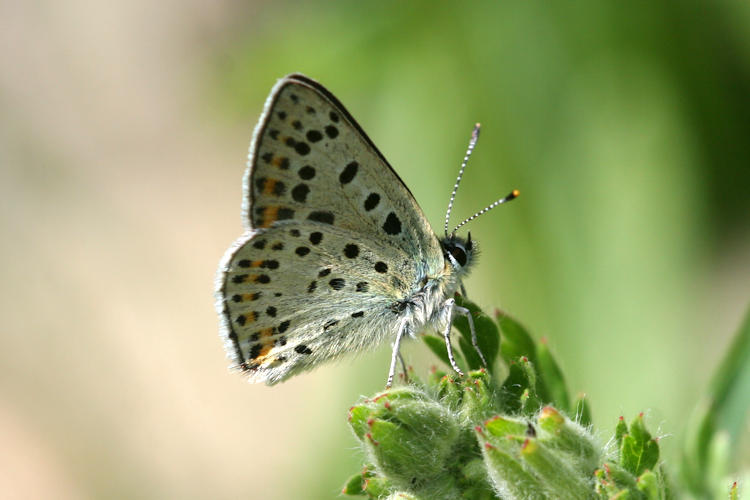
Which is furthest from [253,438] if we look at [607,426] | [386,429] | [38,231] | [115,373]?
[386,429]

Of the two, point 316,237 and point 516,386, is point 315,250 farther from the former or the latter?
point 516,386

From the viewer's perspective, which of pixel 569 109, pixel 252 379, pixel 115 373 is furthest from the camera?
pixel 115 373

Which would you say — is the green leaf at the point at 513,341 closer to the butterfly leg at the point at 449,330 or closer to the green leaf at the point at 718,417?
the butterfly leg at the point at 449,330

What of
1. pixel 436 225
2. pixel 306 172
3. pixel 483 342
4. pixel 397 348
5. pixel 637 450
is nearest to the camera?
pixel 637 450

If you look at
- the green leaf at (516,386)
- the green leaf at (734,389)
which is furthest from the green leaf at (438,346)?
the green leaf at (734,389)

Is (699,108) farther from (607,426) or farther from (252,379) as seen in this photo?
(252,379)

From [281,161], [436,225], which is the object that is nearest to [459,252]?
[281,161]

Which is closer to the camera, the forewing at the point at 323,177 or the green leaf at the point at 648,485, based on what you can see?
the green leaf at the point at 648,485
